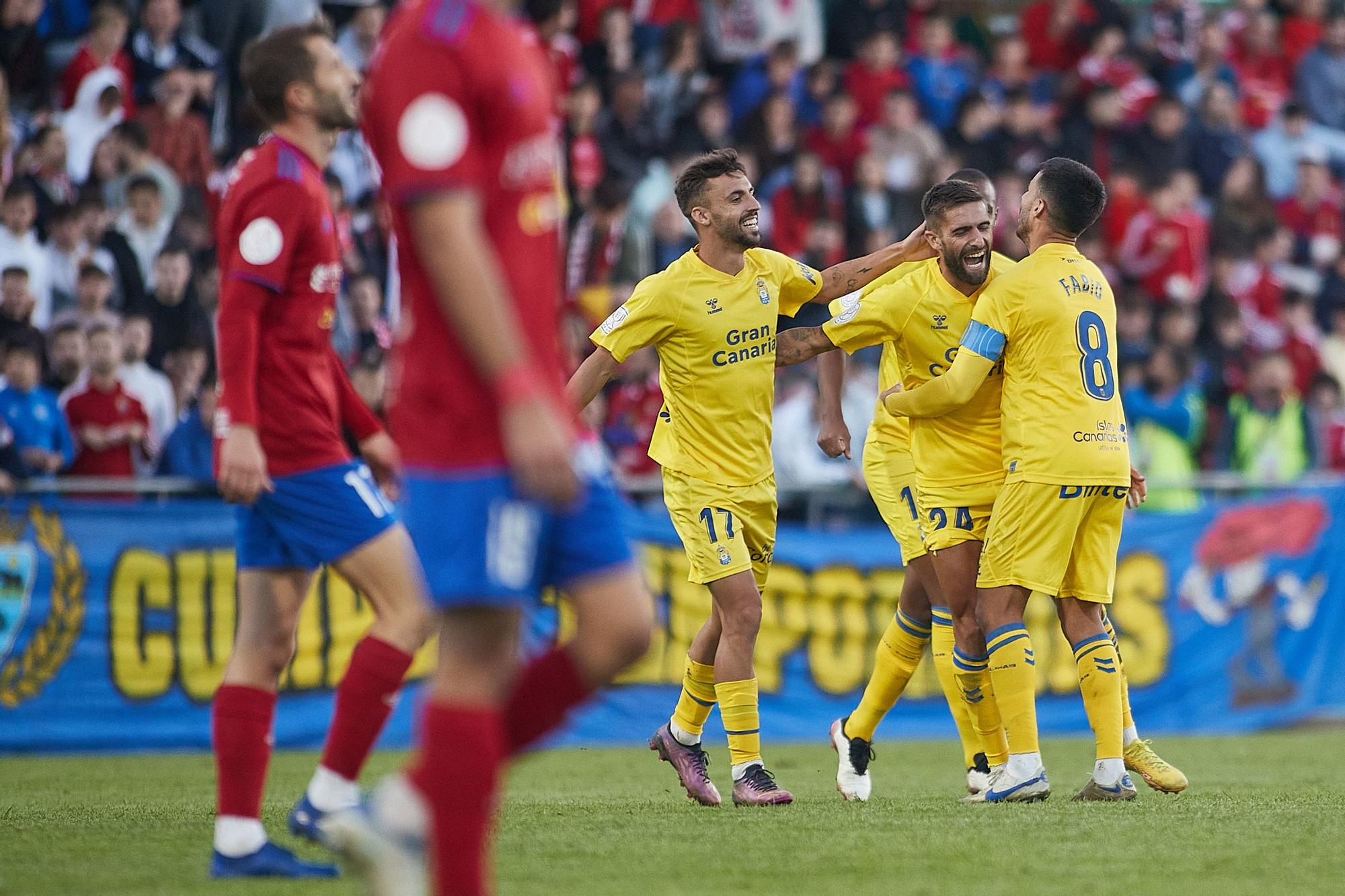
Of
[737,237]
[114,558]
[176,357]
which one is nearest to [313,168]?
[737,237]

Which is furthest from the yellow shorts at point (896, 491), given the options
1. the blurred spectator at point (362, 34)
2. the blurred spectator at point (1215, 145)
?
the blurred spectator at point (1215, 145)

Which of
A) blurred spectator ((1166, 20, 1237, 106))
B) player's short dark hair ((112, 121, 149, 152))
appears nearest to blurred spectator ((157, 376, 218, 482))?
player's short dark hair ((112, 121, 149, 152))

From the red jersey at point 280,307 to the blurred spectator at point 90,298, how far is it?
6.83 meters

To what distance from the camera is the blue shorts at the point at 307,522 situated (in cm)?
517

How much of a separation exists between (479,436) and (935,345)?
13.6 ft

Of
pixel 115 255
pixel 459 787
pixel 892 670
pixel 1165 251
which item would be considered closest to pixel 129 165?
pixel 115 255

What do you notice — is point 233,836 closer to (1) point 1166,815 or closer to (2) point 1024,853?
(2) point 1024,853

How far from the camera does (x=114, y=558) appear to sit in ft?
34.9

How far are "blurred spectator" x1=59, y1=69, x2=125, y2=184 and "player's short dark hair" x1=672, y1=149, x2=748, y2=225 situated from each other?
671cm

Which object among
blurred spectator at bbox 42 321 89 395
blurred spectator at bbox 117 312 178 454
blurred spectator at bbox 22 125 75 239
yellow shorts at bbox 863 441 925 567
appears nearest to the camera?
yellow shorts at bbox 863 441 925 567

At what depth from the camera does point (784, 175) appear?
48.5 ft

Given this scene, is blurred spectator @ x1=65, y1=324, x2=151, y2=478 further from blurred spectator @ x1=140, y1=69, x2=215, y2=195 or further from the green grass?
the green grass

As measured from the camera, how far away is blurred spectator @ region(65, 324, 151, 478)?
11.2 metres

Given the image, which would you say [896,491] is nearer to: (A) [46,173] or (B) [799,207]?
(B) [799,207]
